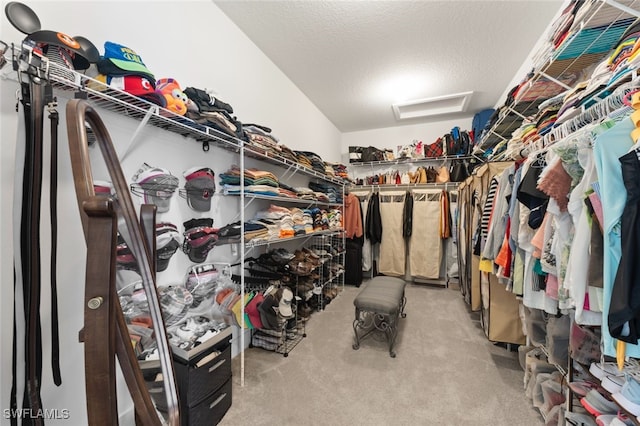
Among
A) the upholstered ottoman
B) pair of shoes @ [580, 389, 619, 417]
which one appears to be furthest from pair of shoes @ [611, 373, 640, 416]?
the upholstered ottoman

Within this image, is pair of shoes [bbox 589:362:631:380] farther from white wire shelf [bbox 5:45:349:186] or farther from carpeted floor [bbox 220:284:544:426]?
white wire shelf [bbox 5:45:349:186]

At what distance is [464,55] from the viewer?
2.59m

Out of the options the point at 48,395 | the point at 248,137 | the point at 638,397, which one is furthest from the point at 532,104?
the point at 48,395

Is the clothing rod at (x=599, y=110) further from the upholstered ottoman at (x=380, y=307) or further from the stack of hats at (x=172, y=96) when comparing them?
the stack of hats at (x=172, y=96)

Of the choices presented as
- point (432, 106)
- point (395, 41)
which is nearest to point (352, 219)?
point (432, 106)

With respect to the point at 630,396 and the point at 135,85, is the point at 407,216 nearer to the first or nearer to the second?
the point at 630,396

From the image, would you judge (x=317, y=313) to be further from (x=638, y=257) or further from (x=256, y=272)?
(x=638, y=257)

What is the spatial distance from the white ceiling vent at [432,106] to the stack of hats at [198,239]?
3.25m

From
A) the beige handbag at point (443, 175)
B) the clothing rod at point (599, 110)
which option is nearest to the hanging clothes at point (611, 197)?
the clothing rod at point (599, 110)

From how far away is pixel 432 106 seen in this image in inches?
150

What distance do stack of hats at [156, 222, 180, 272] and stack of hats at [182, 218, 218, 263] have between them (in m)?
0.16

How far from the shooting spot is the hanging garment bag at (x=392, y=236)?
444 cm

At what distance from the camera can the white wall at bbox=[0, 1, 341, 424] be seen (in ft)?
3.20

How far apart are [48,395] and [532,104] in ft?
11.8
